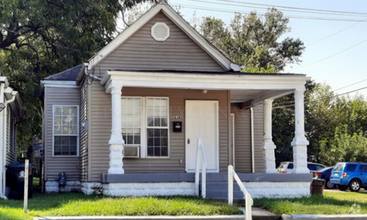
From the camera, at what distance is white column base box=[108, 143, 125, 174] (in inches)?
527

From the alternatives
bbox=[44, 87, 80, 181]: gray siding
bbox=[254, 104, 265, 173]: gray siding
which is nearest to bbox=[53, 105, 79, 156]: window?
bbox=[44, 87, 80, 181]: gray siding

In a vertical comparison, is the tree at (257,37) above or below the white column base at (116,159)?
above

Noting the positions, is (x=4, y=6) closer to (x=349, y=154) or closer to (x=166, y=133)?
(x=166, y=133)

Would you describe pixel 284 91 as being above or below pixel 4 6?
below

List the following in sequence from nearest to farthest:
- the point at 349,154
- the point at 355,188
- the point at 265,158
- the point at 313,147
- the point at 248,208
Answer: the point at 248,208
the point at 265,158
the point at 355,188
the point at 349,154
the point at 313,147

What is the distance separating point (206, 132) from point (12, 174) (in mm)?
5885

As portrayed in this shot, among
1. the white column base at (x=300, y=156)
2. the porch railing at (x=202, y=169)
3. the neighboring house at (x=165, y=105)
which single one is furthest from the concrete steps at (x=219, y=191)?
the white column base at (x=300, y=156)

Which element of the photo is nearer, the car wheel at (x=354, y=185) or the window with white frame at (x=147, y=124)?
the window with white frame at (x=147, y=124)

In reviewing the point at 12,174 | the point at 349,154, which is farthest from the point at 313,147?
the point at 12,174

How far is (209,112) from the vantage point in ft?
52.2

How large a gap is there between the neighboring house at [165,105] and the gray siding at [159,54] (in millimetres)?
30

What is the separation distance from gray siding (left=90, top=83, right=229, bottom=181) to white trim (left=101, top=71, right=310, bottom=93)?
2.62 ft

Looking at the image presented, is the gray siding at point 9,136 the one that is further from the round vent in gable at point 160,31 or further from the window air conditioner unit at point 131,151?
the round vent in gable at point 160,31

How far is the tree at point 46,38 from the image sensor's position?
23062mm
